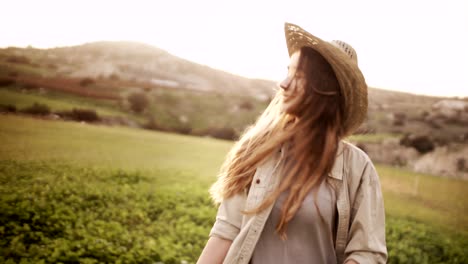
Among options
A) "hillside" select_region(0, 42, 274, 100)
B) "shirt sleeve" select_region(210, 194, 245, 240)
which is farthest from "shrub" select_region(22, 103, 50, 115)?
"shirt sleeve" select_region(210, 194, 245, 240)

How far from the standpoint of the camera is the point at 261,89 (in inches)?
315

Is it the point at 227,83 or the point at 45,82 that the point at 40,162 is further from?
the point at 227,83

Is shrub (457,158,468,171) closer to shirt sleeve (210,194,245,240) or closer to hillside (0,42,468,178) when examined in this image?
hillside (0,42,468,178)

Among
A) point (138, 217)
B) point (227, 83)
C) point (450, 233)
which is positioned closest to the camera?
point (138, 217)

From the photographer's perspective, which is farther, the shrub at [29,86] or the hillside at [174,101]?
the hillside at [174,101]

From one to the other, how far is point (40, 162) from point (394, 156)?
24.6 feet

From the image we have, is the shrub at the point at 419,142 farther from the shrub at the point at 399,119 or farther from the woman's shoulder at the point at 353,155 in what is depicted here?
the woman's shoulder at the point at 353,155

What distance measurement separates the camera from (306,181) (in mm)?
1804

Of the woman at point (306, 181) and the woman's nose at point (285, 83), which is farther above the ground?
the woman's nose at point (285, 83)


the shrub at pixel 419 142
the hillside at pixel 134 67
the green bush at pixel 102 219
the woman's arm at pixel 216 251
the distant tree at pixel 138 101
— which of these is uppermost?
the hillside at pixel 134 67

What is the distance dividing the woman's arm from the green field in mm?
2194

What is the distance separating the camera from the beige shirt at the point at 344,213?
173 centimetres

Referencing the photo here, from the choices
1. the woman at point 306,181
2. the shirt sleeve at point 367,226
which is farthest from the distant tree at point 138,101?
the shirt sleeve at point 367,226

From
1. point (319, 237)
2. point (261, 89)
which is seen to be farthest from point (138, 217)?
point (261, 89)
